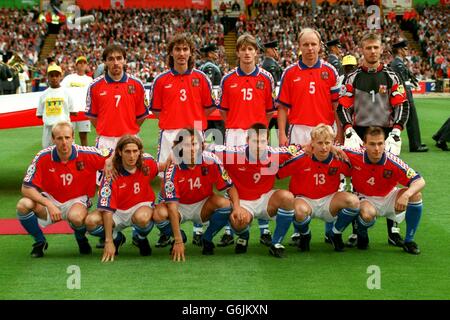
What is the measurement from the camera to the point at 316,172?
238 inches

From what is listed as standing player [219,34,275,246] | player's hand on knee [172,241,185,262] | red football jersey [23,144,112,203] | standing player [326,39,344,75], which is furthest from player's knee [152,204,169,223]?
standing player [326,39,344,75]

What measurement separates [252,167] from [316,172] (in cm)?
51

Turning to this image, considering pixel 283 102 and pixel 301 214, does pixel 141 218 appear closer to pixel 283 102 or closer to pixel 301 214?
pixel 301 214

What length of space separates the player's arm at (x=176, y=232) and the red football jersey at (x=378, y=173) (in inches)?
55.7

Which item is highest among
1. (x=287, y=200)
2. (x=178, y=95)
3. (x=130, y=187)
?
(x=178, y=95)

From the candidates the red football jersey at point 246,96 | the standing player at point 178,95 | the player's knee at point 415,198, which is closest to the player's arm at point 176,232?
the standing player at point 178,95

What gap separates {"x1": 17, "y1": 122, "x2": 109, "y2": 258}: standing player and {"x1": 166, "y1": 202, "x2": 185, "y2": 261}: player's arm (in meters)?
0.66

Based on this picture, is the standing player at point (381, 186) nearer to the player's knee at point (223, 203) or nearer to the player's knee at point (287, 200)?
the player's knee at point (287, 200)

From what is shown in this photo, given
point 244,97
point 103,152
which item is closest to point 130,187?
point 103,152

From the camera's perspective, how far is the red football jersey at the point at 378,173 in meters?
5.95

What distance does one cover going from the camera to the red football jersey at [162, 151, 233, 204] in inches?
236

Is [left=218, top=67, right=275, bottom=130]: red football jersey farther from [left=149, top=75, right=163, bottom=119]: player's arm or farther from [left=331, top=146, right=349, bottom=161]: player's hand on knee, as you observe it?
[left=331, top=146, right=349, bottom=161]: player's hand on knee

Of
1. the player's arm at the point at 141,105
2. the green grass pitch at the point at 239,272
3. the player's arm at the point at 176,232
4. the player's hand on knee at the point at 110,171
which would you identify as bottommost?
the green grass pitch at the point at 239,272

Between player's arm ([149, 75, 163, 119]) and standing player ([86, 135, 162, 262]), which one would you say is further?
player's arm ([149, 75, 163, 119])
